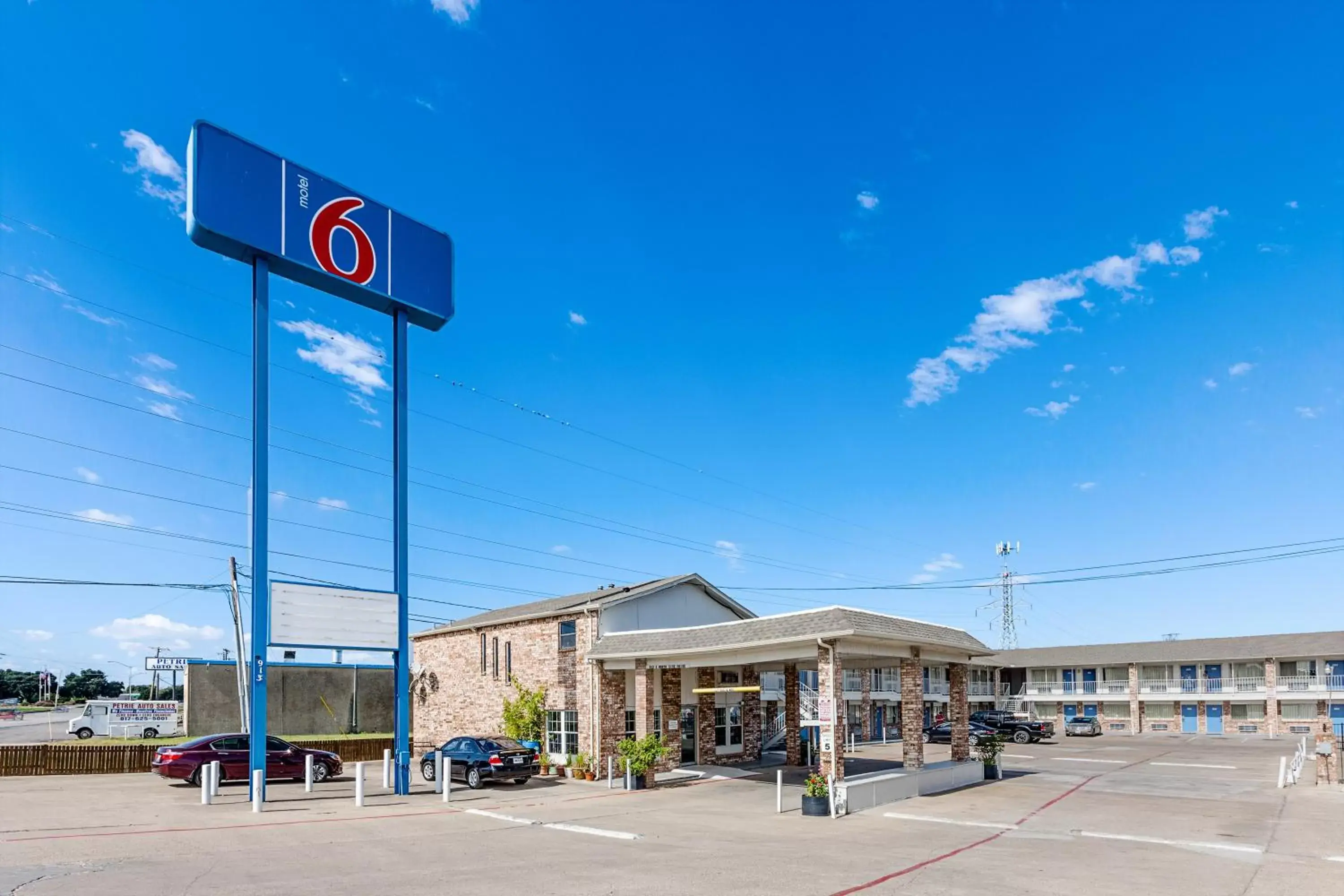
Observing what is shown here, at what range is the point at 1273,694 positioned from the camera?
5775 centimetres

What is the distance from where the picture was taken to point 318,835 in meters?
17.6

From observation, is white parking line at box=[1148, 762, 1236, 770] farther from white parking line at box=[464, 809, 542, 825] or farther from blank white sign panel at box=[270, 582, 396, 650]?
blank white sign panel at box=[270, 582, 396, 650]

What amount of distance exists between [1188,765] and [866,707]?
1992cm

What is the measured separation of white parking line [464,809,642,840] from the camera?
18.2 metres

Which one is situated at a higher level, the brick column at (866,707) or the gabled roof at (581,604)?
the gabled roof at (581,604)

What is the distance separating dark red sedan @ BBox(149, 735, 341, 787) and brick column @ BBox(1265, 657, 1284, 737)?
56.3m

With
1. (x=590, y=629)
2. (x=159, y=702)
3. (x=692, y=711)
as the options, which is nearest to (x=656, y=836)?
(x=590, y=629)

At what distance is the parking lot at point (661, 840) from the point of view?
13.4 metres

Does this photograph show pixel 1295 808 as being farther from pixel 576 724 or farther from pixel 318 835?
pixel 318 835

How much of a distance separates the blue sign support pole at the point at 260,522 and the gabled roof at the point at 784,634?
10072 mm

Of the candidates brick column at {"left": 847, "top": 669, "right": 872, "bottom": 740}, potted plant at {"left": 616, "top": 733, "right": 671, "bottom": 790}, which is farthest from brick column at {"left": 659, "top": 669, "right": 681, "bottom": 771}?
brick column at {"left": 847, "top": 669, "right": 872, "bottom": 740}

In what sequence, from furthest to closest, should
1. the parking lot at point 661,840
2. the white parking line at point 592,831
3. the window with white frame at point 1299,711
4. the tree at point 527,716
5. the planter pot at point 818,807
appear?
the window with white frame at point 1299,711 < the tree at point 527,716 < the planter pot at point 818,807 < the white parking line at point 592,831 < the parking lot at point 661,840

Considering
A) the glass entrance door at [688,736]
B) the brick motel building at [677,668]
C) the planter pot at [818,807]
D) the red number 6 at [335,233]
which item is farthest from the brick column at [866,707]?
the red number 6 at [335,233]

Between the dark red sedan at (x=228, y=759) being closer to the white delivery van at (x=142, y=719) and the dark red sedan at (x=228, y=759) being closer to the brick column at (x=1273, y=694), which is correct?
the white delivery van at (x=142, y=719)
